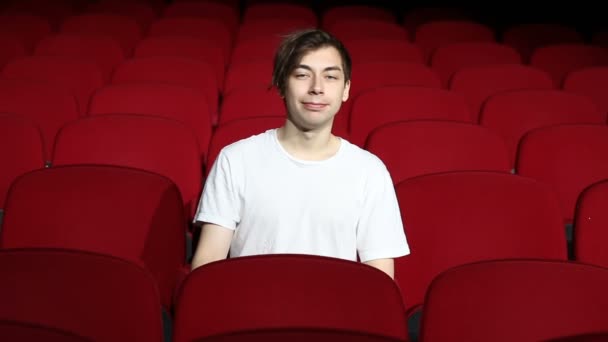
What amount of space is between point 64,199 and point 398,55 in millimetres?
2404

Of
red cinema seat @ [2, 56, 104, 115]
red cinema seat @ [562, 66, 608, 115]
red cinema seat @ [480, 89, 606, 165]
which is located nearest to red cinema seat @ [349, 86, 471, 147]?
red cinema seat @ [480, 89, 606, 165]

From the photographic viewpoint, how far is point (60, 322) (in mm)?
1538

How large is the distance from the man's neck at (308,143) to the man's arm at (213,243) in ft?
0.69

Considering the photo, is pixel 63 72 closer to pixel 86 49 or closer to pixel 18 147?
pixel 86 49

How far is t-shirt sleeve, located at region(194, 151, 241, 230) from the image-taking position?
1.88 m

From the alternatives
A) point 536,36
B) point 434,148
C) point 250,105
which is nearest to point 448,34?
point 536,36

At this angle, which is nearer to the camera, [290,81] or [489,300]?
[489,300]

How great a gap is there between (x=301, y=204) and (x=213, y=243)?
0.19 m

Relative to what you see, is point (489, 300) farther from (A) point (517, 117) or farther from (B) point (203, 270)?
(A) point (517, 117)

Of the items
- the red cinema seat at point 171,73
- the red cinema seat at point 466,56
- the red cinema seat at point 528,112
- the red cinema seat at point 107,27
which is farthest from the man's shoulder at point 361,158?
the red cinema seat at point 107,27

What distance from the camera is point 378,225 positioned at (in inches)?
74.6

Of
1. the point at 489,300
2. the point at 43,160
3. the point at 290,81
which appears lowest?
the point at 43,160

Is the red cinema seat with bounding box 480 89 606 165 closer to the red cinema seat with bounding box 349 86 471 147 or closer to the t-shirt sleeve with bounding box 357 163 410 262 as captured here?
the red cinema seat with bounding box 349 86 471 147

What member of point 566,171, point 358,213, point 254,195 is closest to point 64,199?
point 254,195
